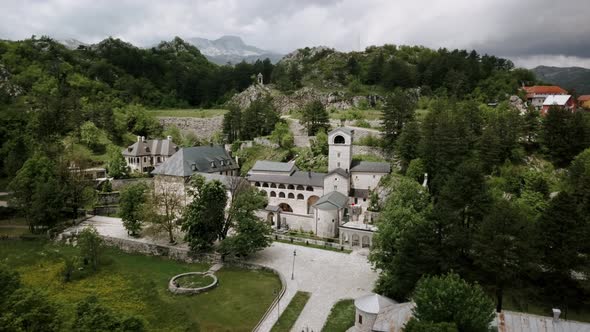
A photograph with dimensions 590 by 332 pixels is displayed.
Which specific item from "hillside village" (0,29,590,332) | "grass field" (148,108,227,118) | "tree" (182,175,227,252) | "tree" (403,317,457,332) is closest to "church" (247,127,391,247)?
"hillside village" (0,29,590,332)

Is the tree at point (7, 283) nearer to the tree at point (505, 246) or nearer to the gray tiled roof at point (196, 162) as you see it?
the tree at point (505, 246)

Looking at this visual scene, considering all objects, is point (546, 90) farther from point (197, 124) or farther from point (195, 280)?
point (195, 280)

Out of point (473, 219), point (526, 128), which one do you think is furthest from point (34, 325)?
point (526, 128)

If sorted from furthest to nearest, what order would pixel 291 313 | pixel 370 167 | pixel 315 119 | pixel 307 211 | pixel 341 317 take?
pixel 315 119 < pixel 307 211 < pixel 370 167 < pixel 291 313 < pixel 341 317

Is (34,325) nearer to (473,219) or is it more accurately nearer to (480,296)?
(480,296)

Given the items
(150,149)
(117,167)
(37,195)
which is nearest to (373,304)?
(37,195)

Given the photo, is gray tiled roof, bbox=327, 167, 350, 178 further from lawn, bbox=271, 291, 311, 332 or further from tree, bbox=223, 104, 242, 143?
tree, bbox=223, 104, 242, 143

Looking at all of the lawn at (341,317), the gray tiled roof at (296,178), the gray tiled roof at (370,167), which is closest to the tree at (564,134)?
the gray tiled roof at (370,167)
